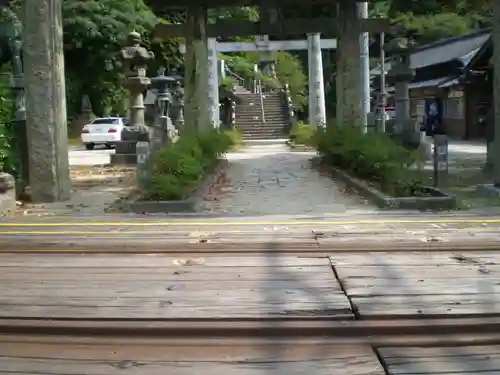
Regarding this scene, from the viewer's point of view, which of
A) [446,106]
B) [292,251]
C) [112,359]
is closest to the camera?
[112,359]

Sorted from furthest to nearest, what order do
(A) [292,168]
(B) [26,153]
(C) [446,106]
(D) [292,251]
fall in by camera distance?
(C) [446,106], (A) [292,168], (B) [26,153], (D) [292,251]

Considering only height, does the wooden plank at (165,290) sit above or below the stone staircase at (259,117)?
below

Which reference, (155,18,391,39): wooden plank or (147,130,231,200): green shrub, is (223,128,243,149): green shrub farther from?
(147,130,231,200): green shrub

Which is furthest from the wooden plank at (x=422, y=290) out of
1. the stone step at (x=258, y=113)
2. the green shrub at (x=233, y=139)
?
the stone step at (x=258, y=113)

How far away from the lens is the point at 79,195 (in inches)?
441

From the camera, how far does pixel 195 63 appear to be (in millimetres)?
16219

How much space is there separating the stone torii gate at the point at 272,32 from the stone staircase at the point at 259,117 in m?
17.5

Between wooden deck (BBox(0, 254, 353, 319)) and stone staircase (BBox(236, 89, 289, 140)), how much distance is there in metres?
29.8

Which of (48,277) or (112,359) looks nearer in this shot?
(112,359)

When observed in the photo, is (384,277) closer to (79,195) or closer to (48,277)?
(48,277)

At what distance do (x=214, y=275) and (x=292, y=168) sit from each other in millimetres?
11961

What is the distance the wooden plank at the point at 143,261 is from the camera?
4395 millimetres

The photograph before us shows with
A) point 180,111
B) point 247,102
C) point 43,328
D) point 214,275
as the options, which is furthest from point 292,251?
point 247,102

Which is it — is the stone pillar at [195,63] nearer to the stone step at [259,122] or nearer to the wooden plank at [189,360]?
the wooden plank at [189,360]
